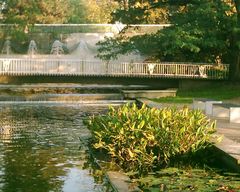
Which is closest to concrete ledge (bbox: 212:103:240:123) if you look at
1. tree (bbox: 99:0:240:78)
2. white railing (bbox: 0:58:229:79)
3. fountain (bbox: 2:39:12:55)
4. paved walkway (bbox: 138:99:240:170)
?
paved walkway (bbox: 138:99:240:170)

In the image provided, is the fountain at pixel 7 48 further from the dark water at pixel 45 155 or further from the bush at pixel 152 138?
the bush at pixel 152 138

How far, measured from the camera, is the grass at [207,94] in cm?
3190

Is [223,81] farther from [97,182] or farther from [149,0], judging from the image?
[97,182]

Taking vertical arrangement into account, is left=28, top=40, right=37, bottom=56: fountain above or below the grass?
above

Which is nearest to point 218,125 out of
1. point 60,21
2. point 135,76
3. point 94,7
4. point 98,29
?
point 135,76

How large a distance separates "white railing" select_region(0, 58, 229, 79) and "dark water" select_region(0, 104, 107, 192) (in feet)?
38.0

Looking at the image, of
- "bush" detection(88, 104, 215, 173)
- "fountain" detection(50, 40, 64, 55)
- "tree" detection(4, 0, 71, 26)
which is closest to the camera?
"bush" detection(88, 104, 215, 173)

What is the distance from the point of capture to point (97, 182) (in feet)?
43.1

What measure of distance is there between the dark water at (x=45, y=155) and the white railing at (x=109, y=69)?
38.0ft

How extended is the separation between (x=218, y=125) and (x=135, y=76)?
1841 cm

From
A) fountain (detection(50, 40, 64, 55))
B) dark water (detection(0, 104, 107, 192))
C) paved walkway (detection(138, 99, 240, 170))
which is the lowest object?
dark water (detection(0, 104, 107, 192))

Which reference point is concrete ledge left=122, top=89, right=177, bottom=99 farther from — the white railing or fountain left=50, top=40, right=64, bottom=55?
fountain left=50, top=40, right=64, bottom=55

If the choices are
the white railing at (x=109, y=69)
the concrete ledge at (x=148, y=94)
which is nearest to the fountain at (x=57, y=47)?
the white railing at (x=109, y=69)

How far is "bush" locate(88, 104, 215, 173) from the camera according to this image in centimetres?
1433
